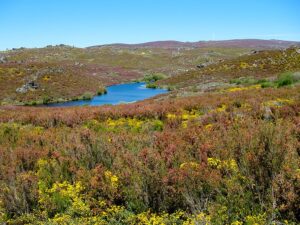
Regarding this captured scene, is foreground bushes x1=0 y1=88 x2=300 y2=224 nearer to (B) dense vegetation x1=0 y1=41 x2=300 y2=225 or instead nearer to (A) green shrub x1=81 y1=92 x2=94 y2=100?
(B) dense vegetation x1=0 y1=41 x2=300 y2=225

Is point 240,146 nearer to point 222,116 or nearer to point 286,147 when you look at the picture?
point 286,147

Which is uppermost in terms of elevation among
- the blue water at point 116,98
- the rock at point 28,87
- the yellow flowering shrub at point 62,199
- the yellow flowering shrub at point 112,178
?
the yellow flowering shrub at point 112,178

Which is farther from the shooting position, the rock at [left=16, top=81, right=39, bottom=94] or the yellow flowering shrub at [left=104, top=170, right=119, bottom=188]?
the rock at [left=16, top=81, right=39, bottom=94]

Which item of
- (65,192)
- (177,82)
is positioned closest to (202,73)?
(177,82)

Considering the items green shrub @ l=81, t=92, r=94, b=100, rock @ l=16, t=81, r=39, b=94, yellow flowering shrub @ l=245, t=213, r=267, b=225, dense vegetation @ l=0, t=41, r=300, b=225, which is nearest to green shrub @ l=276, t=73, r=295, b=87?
dense vegetation @ l=0, t=41, r=300, b=225

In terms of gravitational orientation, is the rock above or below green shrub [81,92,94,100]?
above

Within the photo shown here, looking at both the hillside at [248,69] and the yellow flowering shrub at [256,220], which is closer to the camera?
the yellow flowering shrub at [256,220]

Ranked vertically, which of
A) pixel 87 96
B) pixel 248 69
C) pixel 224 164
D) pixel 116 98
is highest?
pixel 248 69

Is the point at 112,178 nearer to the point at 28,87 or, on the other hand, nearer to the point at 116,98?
the point at 116,98

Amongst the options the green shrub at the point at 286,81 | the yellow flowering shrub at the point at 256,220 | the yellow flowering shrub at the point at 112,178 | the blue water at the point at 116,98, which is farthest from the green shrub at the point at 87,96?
the yellow flowering shrub at the point at 256,220

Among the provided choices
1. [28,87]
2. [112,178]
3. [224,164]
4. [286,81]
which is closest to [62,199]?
[112,178]

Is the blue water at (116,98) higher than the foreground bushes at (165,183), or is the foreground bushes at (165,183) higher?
the foreground bushes at (165,183)

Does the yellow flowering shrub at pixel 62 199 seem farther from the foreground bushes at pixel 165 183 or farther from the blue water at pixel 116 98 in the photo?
the blue water at pixel 116 98

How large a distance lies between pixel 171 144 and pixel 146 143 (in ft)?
3.37
